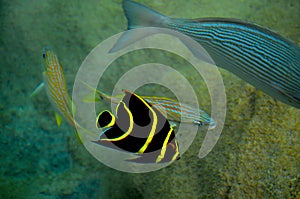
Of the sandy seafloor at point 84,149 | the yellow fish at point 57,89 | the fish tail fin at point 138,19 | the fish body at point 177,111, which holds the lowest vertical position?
the sandy seafloor at point 84,149

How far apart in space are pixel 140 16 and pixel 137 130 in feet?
2.95

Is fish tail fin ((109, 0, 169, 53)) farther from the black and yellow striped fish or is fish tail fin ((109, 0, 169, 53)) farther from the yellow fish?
the black and yellow striped fish

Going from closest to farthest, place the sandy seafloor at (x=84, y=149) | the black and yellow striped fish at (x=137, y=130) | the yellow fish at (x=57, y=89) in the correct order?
the black and yellow striped fish at (x=137, y=130)
the yellow fish at (x=57, y=89)
the sandy seafloor at (x=84, y=149)

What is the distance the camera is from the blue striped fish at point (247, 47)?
1.64m

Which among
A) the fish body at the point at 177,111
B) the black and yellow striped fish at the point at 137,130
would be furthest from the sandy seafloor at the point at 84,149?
the black and yellow striped fish at the point at 137,130

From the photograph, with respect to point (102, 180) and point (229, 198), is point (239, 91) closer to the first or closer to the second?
point (229, 198)

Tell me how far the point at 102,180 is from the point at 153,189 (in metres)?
0.62

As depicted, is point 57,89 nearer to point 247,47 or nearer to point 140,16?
point 140,16

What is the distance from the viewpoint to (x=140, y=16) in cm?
172

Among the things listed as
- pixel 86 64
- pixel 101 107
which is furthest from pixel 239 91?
pixel 86 64

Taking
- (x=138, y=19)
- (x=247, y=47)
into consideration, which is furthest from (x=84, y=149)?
(x=247, y=47)

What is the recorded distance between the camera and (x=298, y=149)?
191 centimetres

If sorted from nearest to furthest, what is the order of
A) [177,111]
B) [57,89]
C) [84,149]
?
[57,89] < [177,111] < [84,149]

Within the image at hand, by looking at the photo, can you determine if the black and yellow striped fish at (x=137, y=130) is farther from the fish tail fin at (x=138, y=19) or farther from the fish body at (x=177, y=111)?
the fish tail fin at (x=138, y=19)
